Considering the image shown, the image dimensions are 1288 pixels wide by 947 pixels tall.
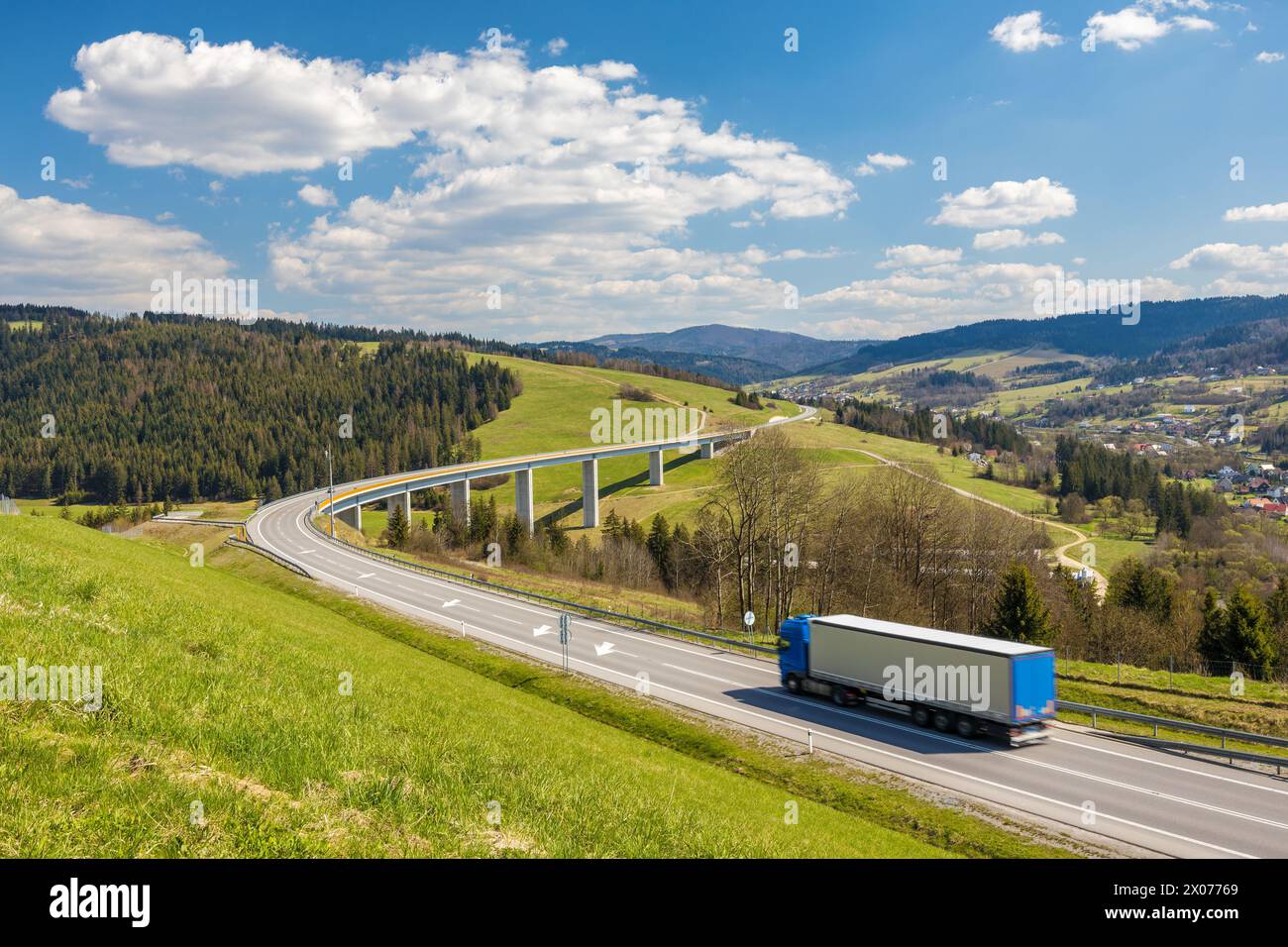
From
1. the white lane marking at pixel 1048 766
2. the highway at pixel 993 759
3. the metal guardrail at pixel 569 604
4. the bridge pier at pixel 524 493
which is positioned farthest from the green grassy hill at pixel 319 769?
the bridge pier at pixel 524 493

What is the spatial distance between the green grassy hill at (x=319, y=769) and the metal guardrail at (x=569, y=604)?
16.8 metres

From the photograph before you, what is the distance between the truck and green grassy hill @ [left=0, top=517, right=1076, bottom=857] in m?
5.97

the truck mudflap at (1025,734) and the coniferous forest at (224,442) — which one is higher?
the coniferous forest at (224,442)

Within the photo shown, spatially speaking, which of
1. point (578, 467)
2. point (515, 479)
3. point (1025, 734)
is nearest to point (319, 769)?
point (1025, 734)

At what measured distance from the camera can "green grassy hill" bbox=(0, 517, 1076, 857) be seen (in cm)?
777

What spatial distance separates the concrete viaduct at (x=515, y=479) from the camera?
10556 centimetres

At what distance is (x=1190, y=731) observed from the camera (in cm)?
2534

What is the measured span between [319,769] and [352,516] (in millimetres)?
105811

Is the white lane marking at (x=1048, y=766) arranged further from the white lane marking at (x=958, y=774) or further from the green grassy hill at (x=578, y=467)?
the green grassy hill at (x=578, y=467)

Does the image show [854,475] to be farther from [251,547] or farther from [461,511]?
[251,547]

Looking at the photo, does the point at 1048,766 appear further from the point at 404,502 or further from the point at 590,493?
the point at 590,493

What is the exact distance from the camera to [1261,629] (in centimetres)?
4356
